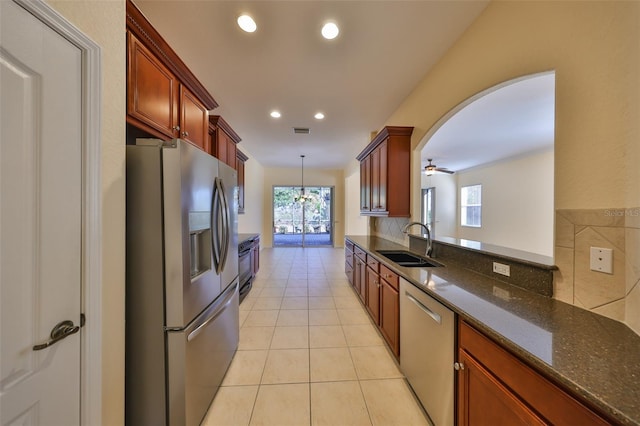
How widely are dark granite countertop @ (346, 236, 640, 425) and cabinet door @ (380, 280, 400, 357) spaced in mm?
613

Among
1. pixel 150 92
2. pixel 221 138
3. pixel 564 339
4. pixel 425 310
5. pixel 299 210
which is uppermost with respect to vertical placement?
pixel 221 138

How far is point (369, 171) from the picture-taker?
386 centimetres

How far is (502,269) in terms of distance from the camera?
1.56 m

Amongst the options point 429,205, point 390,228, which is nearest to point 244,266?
point 390,228

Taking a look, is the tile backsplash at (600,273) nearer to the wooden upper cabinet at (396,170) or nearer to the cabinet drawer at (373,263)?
the cabinet drawer at (373,263)

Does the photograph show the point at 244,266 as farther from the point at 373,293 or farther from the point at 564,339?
the point at 564,339

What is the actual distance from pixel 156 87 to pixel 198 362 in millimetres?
1930

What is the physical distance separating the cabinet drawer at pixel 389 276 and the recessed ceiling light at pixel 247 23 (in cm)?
241

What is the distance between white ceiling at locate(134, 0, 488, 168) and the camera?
1.73 m

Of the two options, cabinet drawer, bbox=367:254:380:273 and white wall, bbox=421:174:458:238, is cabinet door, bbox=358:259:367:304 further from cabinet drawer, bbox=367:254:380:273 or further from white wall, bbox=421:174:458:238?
white wall, bbox=421:174:458:238

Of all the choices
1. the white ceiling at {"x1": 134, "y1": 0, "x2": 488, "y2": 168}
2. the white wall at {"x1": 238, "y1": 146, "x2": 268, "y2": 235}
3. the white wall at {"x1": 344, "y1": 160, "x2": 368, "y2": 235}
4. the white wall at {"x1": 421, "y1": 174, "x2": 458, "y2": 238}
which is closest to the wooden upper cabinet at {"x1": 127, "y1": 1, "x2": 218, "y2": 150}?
the white ceiling at {"x1": 134, "y1": 0, "x2": 488, "y2": 168}

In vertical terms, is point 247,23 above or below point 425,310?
above

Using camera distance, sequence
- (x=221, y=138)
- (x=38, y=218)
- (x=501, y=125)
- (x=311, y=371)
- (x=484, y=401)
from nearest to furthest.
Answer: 1. (x=38, y=218)
2. (x=484, y=401)
3. (x=311, y=371)
4. (x=221, y=138)
5. (x=501, y=125)

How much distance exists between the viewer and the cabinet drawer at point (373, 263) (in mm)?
2482
